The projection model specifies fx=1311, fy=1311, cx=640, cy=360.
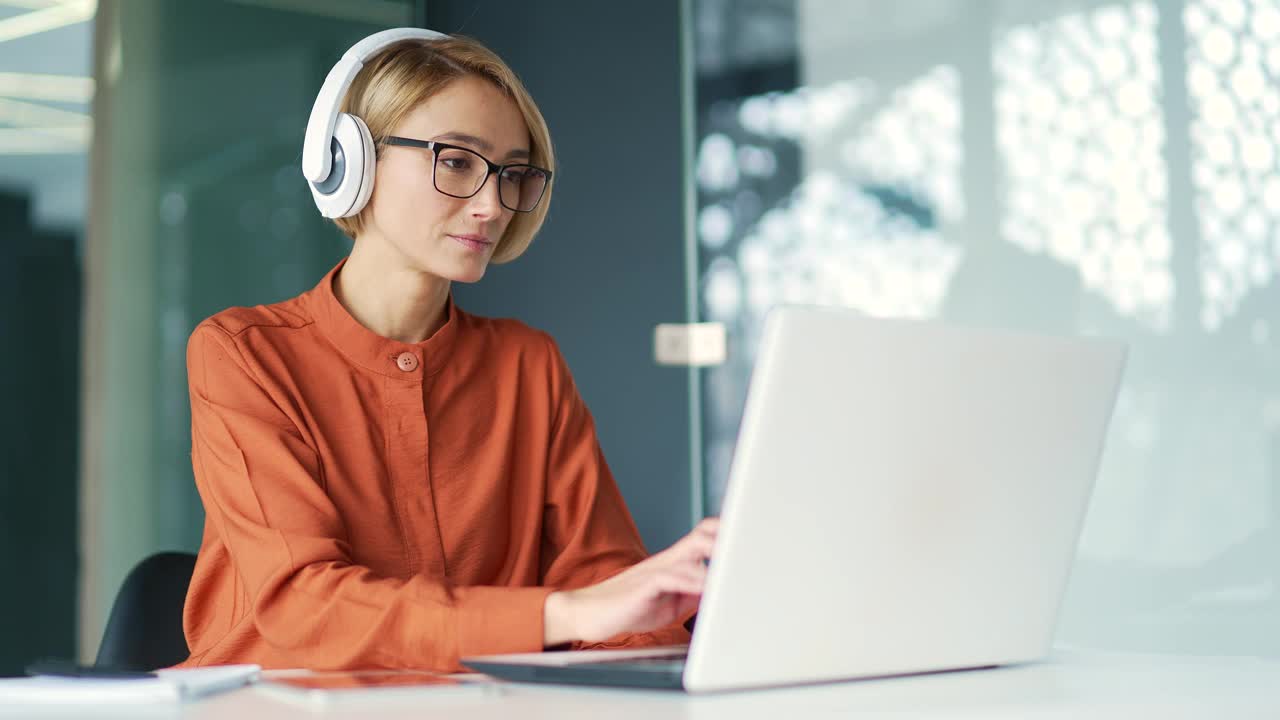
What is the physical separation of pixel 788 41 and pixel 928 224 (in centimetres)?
78

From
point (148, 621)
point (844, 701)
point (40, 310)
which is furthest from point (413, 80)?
point (40, 310)

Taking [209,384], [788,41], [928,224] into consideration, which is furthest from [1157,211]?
[209,384]

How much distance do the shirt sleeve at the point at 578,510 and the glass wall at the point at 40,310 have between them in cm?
249

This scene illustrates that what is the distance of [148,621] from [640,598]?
2.88ft

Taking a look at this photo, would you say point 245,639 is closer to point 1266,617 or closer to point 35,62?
point 1266,617

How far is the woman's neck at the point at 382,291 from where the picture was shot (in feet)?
5.62

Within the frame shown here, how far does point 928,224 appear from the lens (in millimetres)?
3562

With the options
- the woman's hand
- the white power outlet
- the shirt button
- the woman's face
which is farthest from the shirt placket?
the white power outlet

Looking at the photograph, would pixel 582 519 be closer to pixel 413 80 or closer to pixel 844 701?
pixel 413 80

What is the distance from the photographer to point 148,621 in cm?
168

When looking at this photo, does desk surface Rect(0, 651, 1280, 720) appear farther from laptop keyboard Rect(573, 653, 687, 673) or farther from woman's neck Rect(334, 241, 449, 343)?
woman's neck Rect(334, 241, 449, 343)

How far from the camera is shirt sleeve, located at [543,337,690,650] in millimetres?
1723

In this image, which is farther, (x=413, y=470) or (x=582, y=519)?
(x=582, y=519)

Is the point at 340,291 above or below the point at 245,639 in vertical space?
above
